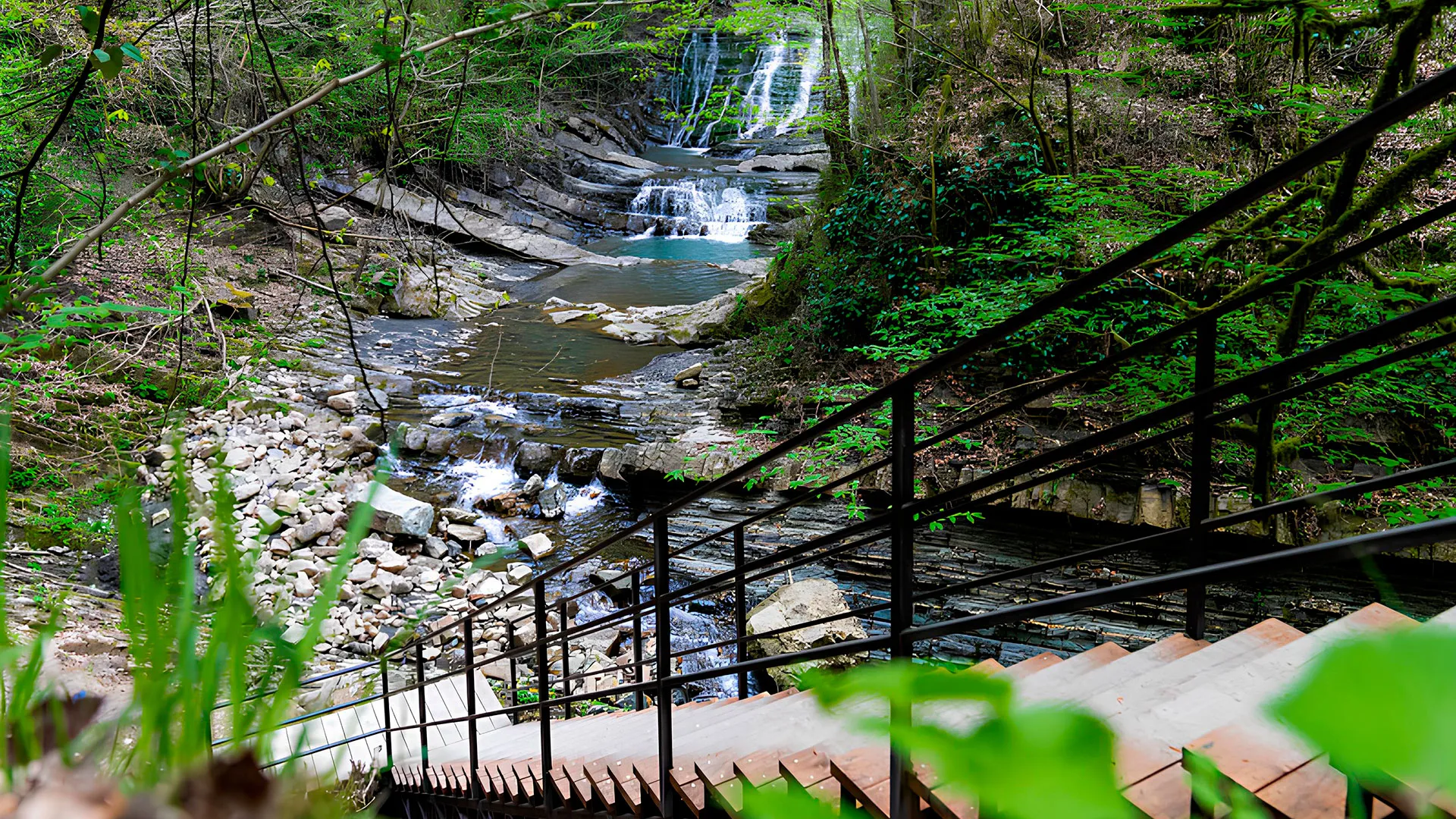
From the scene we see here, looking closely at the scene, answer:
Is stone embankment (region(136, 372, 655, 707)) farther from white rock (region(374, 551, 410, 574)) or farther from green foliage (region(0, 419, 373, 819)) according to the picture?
green foliage (region(0, 419, 373, 819))

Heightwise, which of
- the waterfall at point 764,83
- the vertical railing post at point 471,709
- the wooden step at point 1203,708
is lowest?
the vertical railing post at point 471,709

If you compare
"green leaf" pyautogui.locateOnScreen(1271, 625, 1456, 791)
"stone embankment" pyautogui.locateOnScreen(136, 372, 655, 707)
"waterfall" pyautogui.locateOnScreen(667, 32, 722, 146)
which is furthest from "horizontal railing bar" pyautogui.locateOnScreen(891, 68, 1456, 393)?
"waterfall" pyautogui.locateOnScreen(667, 32, 722, 146)

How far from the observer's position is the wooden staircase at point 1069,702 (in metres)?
1.39

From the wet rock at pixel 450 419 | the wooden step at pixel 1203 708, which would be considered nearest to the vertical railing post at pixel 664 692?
the wooden step at pixel 1203 708

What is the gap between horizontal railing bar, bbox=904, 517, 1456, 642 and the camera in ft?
2.19

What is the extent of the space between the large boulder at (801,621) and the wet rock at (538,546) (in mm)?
2580

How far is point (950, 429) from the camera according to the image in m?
1.78

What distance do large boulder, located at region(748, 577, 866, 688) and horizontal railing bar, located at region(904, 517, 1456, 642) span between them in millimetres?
4510

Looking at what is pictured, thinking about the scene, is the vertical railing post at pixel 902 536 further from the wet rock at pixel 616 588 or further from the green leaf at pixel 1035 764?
the wet rock at pixel 616 588

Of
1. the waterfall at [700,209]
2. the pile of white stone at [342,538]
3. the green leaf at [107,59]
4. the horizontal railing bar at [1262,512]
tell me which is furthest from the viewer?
the waterfall at [700,209]

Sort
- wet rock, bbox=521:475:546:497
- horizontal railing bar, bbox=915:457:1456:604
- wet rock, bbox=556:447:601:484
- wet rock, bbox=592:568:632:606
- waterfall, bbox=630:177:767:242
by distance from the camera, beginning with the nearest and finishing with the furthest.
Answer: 1. horizontal railing bar, bbox=915:457:1456:604
2. wet rock, bbox=592:568:632:606
3. wet rock, bbox=521:475:546:497
4. wet rock, bbox=556:447:601:484
5. waterfall, bbox=630:177:767:242

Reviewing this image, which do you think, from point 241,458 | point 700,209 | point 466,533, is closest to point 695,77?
point 700,209

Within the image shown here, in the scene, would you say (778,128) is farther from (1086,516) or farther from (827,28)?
(1086,516)

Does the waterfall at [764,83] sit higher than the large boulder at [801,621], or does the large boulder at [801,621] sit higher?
the waterfall at [764,83]
